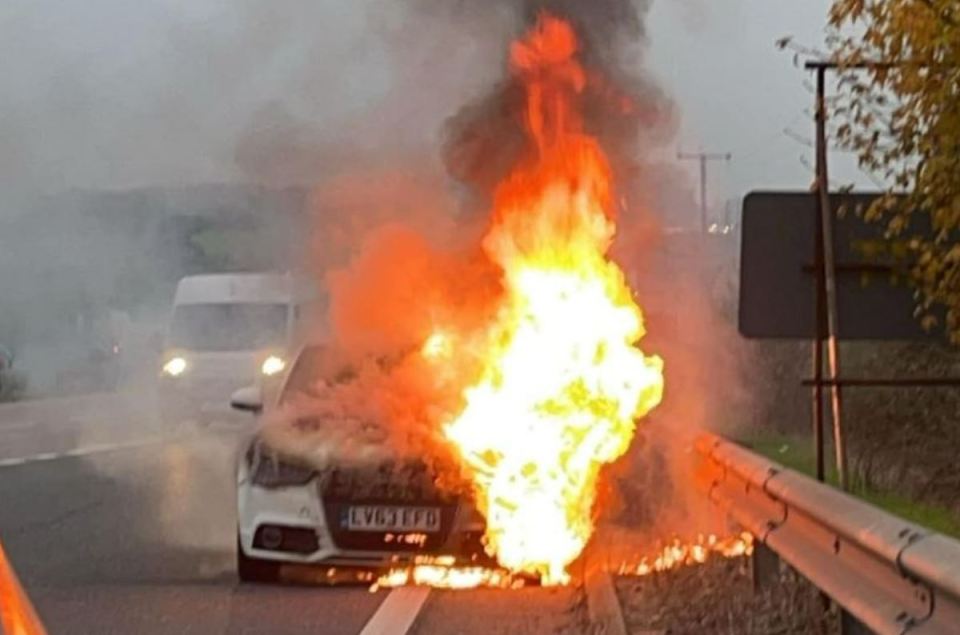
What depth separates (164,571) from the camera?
12.1m

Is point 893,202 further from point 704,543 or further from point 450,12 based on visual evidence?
point 450,12

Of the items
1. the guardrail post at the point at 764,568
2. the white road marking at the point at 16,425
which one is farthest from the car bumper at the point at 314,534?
the white road marking at the point at 16,425

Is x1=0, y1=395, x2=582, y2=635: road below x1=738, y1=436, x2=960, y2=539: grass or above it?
below

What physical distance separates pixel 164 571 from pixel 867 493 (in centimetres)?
499

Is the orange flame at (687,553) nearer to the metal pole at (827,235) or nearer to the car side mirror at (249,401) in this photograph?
the metal pole at (827,235)

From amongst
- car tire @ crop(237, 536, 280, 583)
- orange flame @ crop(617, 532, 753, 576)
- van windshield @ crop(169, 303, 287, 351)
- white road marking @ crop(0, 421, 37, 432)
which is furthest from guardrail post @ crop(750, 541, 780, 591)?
white road marking @ crop(0, 421, 37, 432)

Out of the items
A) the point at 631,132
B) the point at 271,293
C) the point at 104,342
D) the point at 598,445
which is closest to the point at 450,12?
the point at 631,132

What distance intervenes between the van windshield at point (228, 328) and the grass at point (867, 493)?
12.3 m

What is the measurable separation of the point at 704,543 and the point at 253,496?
269 cm

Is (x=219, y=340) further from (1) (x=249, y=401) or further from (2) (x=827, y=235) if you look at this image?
(2) (x=827, y=235)

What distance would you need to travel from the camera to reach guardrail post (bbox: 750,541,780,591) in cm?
955

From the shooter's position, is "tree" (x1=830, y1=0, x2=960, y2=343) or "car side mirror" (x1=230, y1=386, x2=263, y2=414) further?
"car side mirror" (x1=230, y1=386, x2=263, y2=414)

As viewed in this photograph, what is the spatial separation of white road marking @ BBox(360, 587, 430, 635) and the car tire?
85 centimetres

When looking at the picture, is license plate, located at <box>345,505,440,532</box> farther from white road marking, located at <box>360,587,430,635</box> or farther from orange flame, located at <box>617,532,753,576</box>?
orange flame, located at <box>617,532,753,576</box>
